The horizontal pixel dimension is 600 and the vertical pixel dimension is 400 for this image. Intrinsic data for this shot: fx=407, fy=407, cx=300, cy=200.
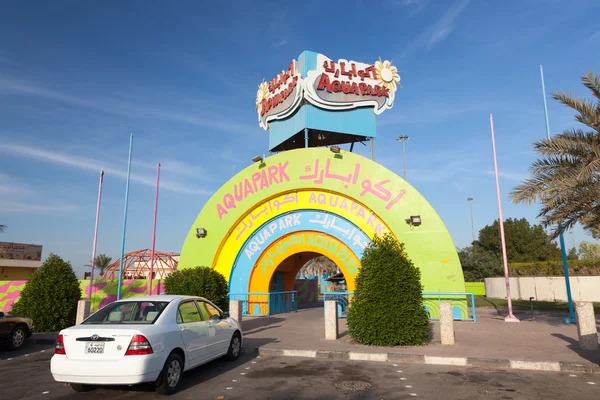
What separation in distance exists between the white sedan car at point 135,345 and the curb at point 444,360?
2828mm

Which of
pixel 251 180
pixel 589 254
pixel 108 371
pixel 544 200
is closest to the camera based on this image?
pixel 108 371

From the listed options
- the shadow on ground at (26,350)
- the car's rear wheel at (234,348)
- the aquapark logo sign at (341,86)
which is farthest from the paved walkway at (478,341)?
the aquapark logo sign at (341,86)

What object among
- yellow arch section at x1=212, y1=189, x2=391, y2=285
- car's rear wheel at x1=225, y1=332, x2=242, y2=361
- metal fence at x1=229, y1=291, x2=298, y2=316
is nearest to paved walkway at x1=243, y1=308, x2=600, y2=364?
car's rear wheel at x1=225, y1=332, x2=242, y2=361

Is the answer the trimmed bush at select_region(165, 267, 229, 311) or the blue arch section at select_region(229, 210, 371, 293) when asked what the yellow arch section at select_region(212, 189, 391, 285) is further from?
the trimmed bush at select_region(165, 267, 229, 311)

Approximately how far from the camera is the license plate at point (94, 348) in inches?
235

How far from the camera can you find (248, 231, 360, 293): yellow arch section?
18.2 m

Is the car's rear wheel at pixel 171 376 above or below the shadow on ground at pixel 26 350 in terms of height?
above

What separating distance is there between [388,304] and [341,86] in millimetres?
13864

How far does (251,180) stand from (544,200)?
12.5 metres

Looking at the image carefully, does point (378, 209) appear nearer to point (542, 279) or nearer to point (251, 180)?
Answer: point (251, 180)

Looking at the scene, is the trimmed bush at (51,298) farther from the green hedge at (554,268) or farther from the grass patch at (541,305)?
the green hedge at (554,268)

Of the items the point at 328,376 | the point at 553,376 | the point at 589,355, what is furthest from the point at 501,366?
the point at 328,376

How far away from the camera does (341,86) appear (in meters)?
21.6

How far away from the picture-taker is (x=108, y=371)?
5.84 m
